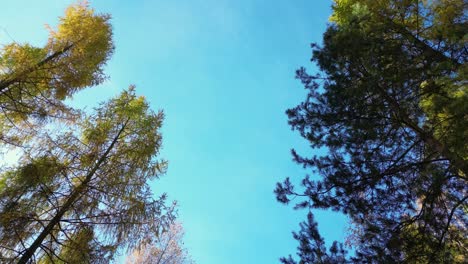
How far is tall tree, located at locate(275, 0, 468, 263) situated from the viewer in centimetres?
731

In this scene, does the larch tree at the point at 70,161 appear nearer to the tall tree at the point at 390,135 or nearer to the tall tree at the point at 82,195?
the tall tree at the point at 82,195

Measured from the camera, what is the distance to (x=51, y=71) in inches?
349

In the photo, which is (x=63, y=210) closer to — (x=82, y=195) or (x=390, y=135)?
(x=82, y=195)

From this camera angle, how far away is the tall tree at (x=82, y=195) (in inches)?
295

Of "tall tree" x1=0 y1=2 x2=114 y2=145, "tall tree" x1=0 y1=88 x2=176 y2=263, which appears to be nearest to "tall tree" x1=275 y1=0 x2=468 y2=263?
"tall tree" x1=0 y1=88 x2=176 y2=263

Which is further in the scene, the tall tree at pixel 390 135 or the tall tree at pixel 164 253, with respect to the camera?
the tall tree at pixel 164 253

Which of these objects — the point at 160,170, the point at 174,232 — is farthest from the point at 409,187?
the point at 174,232

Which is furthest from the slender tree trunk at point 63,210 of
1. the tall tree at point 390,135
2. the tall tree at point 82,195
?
the tall tree at point 390,135

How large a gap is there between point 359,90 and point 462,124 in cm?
207

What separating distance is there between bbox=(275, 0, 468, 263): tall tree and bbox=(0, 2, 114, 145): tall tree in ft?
19.9

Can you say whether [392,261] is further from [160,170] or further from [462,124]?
[160,170]

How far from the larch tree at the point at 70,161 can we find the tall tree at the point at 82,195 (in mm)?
22

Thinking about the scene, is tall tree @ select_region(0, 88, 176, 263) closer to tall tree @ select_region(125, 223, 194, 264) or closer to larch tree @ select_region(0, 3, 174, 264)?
larch tree @ select_region(0, 3, 174, 264)

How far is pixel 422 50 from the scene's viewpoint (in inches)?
330
